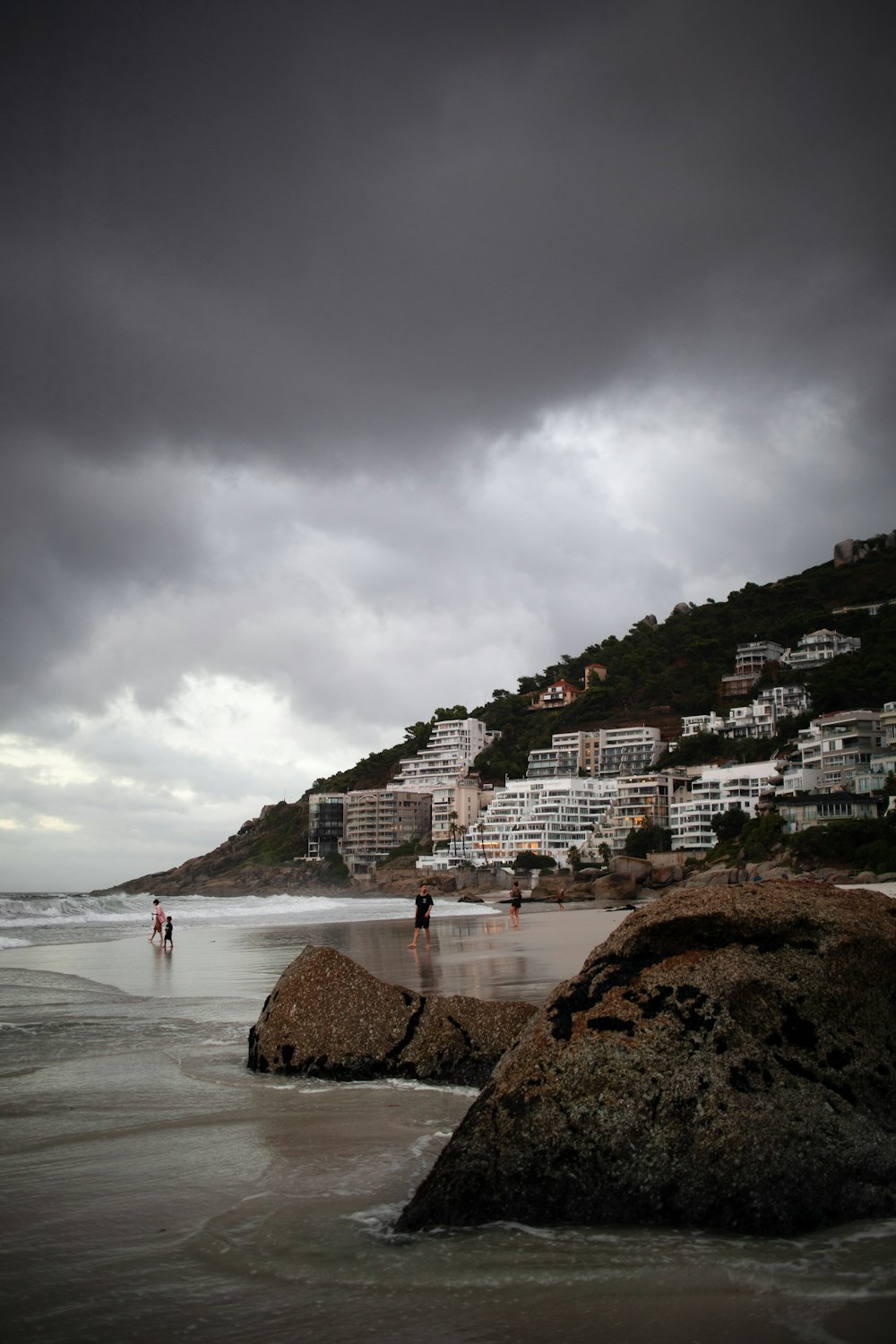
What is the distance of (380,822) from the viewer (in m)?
171

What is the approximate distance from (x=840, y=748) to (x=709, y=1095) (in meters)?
106

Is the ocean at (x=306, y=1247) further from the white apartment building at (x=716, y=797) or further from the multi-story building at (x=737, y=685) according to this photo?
the multi-story building at (x=737, y=685)

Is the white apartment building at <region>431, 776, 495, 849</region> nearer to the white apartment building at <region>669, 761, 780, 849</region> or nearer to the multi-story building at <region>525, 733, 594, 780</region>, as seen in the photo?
the multi-story building at <region>525, 733, 594, 780</region>

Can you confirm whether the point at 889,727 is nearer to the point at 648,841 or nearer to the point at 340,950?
the point at 648,841

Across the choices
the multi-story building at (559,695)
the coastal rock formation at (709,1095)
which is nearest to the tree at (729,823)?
the multi-story building at (559,695)

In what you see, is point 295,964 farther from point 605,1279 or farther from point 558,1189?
point 605,1279

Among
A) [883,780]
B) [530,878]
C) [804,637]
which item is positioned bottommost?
[530,878]

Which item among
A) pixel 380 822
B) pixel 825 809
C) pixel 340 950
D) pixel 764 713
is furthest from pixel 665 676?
pixel 340 950

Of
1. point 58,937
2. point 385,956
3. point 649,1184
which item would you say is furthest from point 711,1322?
point 58,937

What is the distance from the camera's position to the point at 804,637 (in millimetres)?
157875

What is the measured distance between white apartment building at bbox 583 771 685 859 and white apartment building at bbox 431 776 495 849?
27410 millimetres

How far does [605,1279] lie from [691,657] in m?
178

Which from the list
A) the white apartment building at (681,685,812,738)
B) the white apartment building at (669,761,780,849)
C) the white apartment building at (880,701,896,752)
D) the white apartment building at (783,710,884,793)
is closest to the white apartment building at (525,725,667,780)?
the white apartment building at (681,685,812,738)

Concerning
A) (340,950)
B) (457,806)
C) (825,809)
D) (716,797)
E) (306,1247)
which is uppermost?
(457,806)
